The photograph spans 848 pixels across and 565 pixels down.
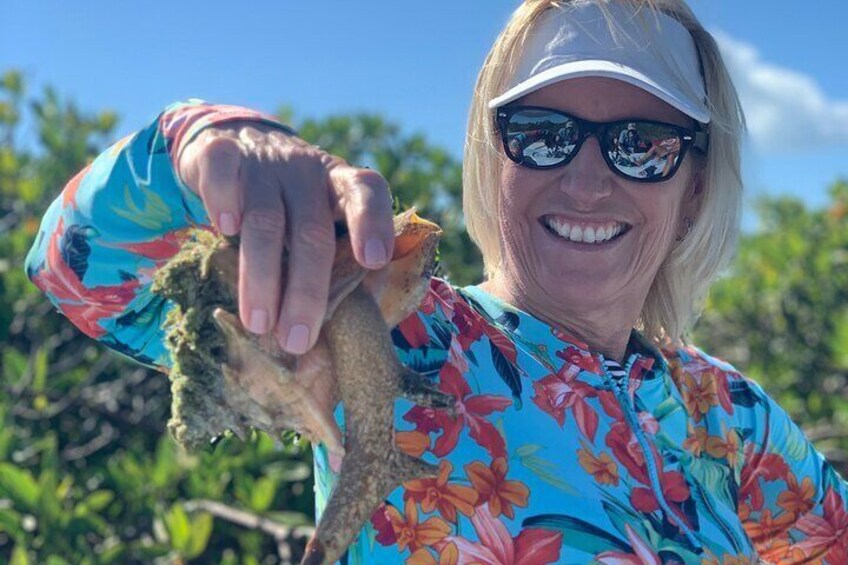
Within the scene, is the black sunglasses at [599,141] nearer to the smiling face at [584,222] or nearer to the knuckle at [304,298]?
the smiling face at [584,222]

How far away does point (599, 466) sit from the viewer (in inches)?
59.2

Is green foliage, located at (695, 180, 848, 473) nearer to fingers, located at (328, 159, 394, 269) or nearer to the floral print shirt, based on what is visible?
the floral print shirt

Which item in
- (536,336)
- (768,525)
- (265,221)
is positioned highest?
(265,221)

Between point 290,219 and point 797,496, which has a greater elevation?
point 290,219

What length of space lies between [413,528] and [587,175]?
0.68m

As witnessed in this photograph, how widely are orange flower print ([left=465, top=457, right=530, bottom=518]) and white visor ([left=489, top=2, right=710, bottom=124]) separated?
65 centimetres

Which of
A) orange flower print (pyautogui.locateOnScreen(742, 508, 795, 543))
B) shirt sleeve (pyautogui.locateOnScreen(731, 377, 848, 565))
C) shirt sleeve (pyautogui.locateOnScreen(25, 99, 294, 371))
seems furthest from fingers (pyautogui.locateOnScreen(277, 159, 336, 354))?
A: orange flower print (pyautogui.locateOnScreen(742, 508, 795, 543))

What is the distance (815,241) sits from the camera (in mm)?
5297

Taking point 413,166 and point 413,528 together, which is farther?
point 413,166

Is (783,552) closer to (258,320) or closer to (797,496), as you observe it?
(797,496)

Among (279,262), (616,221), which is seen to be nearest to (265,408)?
(279,262)

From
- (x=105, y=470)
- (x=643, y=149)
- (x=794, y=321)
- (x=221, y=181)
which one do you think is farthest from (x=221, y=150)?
(x=794, y=321)

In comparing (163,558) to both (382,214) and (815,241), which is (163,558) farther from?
(815,241)

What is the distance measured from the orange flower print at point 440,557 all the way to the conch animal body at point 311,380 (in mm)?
445
